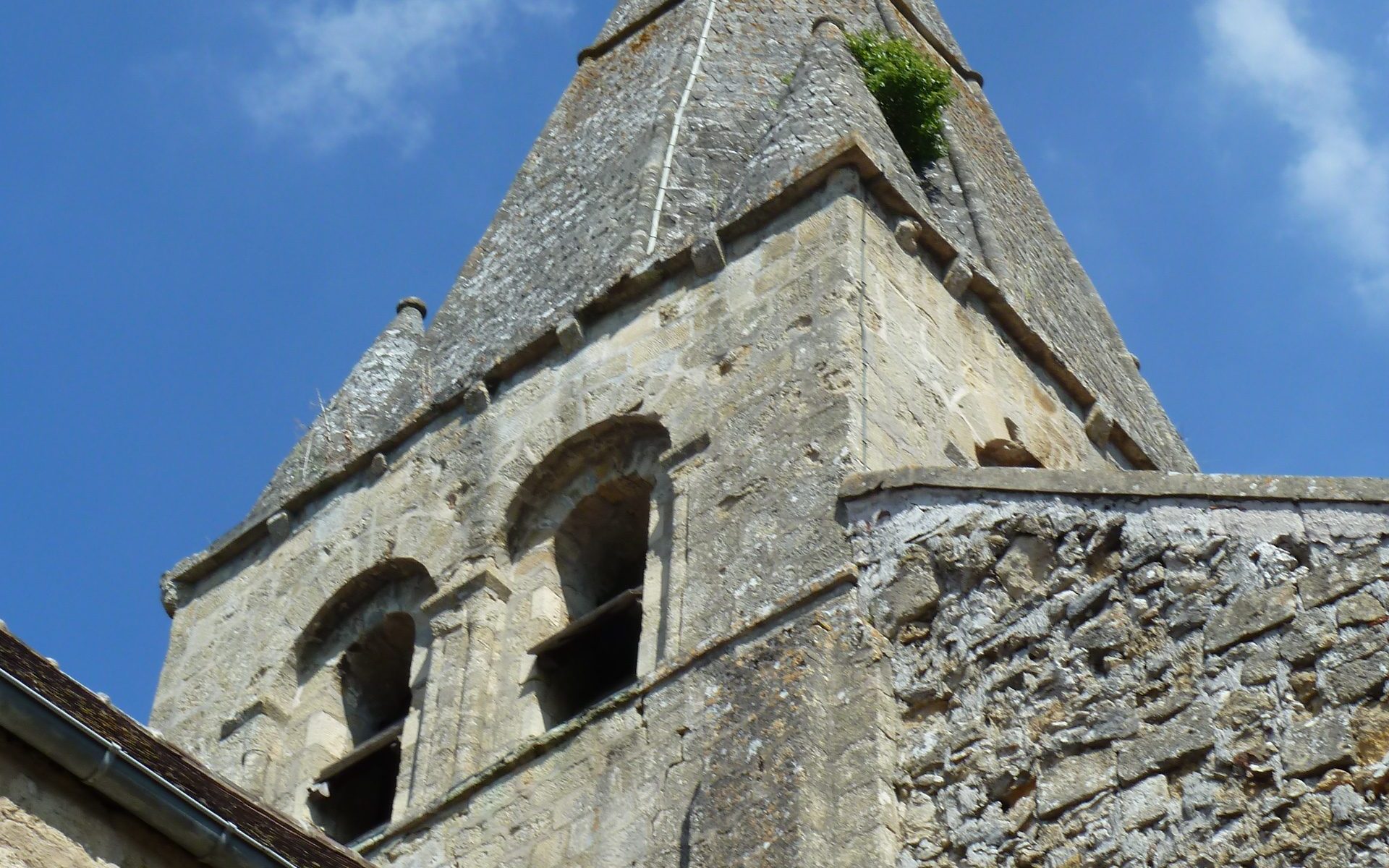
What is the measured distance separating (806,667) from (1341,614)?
2.18 meters

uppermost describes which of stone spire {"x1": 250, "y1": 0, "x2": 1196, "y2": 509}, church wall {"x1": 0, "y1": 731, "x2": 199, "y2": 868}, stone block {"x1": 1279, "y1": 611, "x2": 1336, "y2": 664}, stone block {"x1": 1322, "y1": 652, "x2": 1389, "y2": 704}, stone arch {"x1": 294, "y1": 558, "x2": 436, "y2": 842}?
stone spire {"x1": 250, "y1": 0, "x2": 1196, "y2": 509}

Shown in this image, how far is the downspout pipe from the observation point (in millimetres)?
6844

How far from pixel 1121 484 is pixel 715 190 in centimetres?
492

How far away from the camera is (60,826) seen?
273 inches

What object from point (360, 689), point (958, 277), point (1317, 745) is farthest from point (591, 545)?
point (1317, 745)

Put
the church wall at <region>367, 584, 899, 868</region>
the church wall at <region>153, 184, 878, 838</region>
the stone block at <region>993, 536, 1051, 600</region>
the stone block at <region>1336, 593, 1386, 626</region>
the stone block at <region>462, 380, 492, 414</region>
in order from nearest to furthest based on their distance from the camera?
the stone block at <region>1336, 593, 1386, 626</region> → the church wall at <region>367, 584, 899, 868</region> → the stone block at <region>993, 536, 1051, 600</region> → the church wall at <region>153, 184, 878, 838</region> → the stone block at <region>462, 380, 492, 414</region>

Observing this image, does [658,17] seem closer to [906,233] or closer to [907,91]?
[907,91]

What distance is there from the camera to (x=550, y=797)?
33.0 feet

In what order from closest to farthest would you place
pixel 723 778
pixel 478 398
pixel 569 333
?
pixel 723 778, pixel 569 333, pixel 478 398

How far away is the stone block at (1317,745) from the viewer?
7480mm

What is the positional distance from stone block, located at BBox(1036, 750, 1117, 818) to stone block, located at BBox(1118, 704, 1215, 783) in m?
0.06

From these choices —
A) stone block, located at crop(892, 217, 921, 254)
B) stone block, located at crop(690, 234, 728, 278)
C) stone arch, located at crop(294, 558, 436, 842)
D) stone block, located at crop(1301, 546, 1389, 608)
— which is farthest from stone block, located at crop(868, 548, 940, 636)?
stone arch, located at crop(294, 558, 436, 842)

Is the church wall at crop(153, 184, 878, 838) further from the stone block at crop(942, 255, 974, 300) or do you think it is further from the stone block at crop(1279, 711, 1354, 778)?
the stone block at crop(1279, 711, 1354, 778)

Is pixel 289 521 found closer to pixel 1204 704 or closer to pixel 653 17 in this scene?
pixel 653 17
